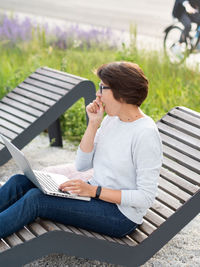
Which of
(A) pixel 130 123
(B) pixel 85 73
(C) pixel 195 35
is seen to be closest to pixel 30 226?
(A) pixel 130 123

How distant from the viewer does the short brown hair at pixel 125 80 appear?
2520mm

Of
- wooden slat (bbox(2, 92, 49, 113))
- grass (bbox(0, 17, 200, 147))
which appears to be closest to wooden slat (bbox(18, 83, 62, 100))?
wooden slat (bbox(2, 92, 49, 113))

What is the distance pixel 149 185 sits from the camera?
2.55 m

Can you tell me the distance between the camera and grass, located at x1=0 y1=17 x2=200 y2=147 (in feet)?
18.0

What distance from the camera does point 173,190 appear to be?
10.5 ft

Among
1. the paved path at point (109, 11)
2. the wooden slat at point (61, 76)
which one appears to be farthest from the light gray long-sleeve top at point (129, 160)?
the paved path at point (109, 11)

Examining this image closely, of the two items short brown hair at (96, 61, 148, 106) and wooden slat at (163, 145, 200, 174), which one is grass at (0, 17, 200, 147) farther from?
short brown hair at (96, 61, 148, 106)

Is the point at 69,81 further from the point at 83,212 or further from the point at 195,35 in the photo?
the point at 195,35

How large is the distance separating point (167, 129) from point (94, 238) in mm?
1394

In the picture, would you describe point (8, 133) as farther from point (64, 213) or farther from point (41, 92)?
point (64, 213)

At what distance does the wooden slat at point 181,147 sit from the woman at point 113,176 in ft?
2.76

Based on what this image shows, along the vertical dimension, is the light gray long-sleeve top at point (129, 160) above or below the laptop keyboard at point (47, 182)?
above

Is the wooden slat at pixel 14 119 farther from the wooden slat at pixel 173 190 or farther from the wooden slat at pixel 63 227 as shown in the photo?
the wooden slat at pixel 63 227

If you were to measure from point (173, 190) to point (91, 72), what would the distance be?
11.0 feet
